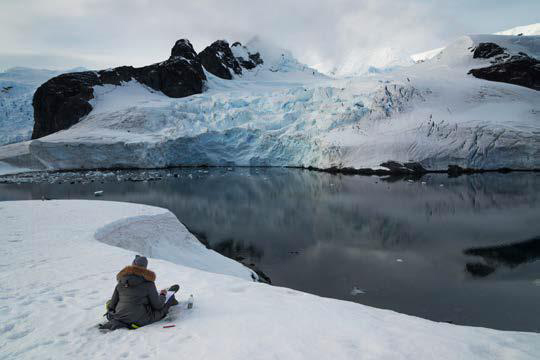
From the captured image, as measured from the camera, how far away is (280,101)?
5316 cm

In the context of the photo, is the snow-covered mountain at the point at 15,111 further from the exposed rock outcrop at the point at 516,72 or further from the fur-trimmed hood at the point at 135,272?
the exposed rock outcrop at the point at 516,72

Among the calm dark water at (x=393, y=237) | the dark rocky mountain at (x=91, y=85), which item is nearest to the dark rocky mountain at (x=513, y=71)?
the calm dark water at (x=393, y=237)

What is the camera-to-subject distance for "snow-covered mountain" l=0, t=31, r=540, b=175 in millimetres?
36428

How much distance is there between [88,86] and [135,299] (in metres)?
71.4

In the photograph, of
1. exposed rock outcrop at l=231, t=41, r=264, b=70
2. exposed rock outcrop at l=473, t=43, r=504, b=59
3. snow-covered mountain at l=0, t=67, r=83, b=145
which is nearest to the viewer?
exposed rock outcrop at l=473, t=43, r=504, b=59

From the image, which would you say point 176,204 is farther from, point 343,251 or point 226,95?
point 226,95

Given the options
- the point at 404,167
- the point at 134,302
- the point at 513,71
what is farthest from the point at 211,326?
the point at 513,71

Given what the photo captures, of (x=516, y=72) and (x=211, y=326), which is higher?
(x=516, y=72)

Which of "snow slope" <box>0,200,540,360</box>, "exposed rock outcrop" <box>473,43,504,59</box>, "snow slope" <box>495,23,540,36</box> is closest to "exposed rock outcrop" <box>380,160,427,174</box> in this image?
"exposed rock outcrop" <box>473,43,504,59</box>

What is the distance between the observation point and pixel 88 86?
64.7m

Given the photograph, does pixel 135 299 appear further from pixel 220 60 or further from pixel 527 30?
pixel 527 30

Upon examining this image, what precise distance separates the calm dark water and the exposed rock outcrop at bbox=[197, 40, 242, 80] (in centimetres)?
5117

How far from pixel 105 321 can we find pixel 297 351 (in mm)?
2526

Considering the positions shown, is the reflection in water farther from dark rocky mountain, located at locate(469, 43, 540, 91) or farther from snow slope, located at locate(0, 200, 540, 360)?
dark rocky mountain, located at locate(469, 43, 540, 91)
